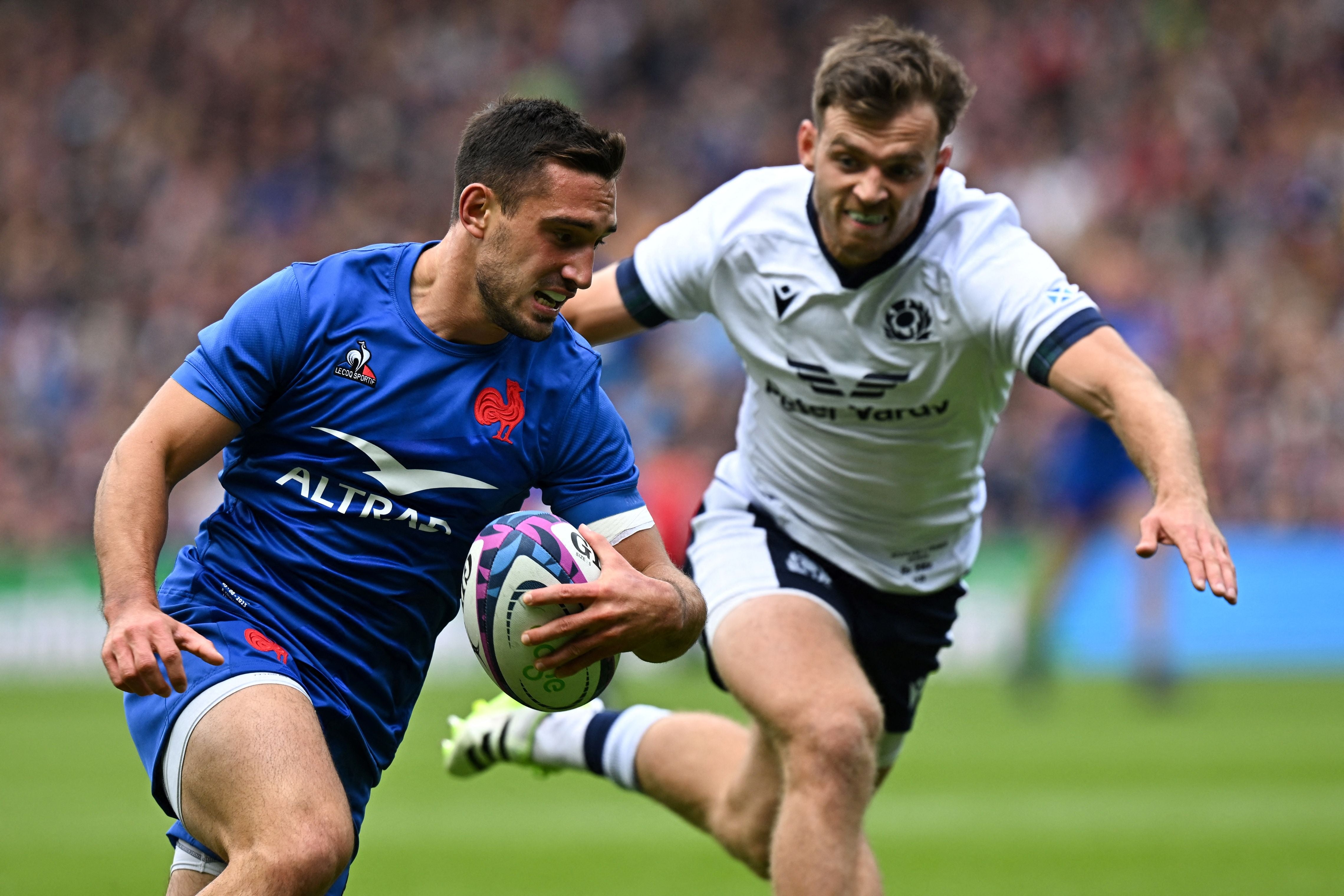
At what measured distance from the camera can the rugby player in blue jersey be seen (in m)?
4.07

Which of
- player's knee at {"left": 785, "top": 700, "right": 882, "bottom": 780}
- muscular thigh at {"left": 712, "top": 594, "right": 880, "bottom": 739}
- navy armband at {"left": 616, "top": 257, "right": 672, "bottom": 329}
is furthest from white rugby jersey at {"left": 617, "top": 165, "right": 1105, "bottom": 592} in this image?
player's knee at {"left": 785, "top": 700, "right": 882, "bottom": 780}

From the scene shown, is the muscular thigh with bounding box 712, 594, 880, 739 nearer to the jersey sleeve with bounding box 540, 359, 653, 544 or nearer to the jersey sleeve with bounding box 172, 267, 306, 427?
the jersey sleeve with bounding box 540, 359, 653, 544

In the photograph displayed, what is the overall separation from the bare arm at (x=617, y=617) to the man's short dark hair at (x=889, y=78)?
171 centimetres

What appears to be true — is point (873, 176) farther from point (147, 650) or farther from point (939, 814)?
point (939, 814)

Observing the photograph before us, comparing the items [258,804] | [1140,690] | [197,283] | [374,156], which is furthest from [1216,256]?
[258,804]

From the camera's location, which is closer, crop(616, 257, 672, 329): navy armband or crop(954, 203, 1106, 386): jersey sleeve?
crop(954, 203, 1106, 386): jersey sleeve

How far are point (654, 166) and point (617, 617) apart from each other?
1720 cm

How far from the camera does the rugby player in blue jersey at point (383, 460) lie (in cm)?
407

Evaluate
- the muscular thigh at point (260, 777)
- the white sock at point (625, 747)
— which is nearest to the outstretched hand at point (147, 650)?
the muscular thigh at point (260, 777)

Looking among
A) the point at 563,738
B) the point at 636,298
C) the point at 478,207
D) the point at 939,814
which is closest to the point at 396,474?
the point at 478,207

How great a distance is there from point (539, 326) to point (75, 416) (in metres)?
15.8

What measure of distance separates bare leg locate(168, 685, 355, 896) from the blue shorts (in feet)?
0.33

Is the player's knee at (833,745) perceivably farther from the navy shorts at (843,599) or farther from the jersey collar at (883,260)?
the jersey collar at (883,260)

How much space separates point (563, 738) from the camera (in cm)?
650
